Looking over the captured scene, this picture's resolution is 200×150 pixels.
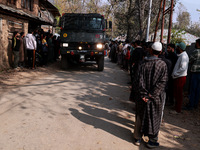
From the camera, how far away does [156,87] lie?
3.37 meters

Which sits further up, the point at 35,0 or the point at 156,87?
the point at 35,0

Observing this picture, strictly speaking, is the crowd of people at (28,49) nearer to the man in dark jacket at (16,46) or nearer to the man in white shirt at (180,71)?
the man in dark jacket at (16,46)

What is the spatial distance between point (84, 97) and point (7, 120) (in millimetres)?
2447

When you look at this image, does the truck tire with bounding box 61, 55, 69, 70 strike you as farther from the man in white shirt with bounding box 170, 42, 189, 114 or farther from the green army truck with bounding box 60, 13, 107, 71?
the man in white shirt with bounding box 170, 42, 189, 114

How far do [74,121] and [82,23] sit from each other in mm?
7372

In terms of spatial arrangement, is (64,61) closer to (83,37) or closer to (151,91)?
(83,37)

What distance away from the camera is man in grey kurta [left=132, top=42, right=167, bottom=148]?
3.38 m

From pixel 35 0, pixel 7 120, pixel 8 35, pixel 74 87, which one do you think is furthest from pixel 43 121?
pixel 35 0

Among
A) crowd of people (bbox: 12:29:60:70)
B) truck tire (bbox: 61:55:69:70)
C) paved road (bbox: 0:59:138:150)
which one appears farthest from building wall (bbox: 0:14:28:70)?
paved road (bbox: 0:59:138:150)

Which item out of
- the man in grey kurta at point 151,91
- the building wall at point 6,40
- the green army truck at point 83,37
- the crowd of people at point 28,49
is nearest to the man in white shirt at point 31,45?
the crowd of people at point 28,49

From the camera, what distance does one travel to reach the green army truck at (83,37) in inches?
404

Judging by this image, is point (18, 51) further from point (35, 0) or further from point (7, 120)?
point (35, 0)

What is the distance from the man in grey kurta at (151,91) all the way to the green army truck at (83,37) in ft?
22.9

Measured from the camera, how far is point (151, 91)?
341cm
